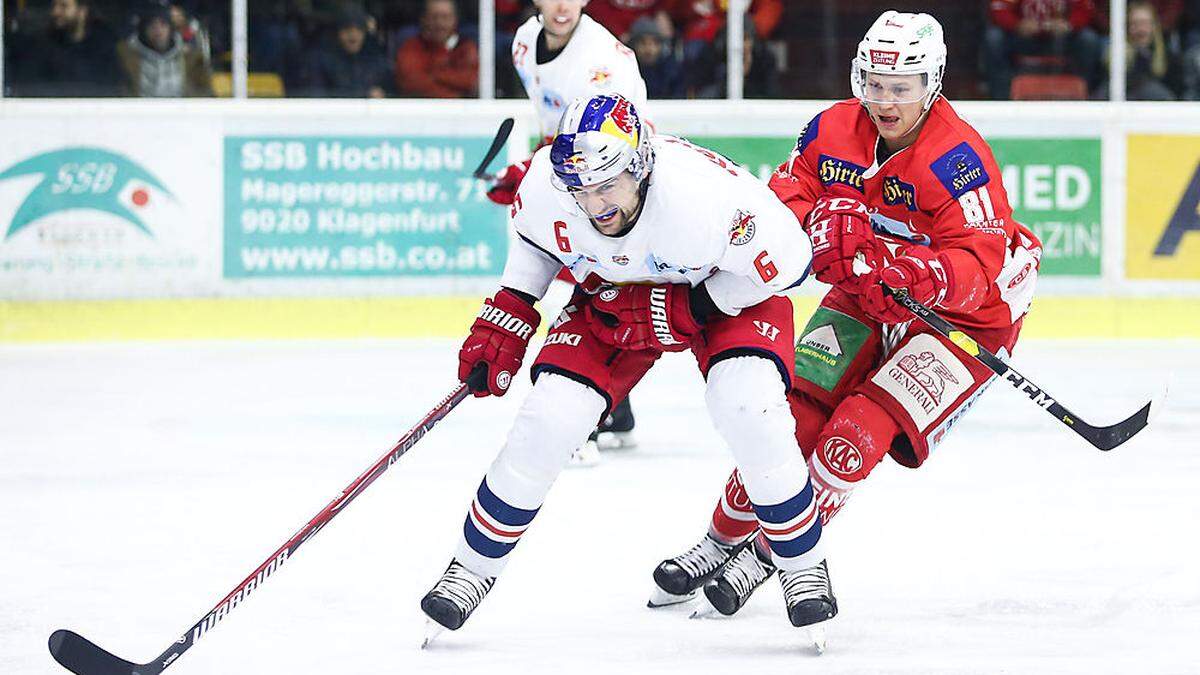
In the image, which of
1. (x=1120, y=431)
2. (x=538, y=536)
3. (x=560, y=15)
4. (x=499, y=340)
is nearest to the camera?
(x=499, y=340)

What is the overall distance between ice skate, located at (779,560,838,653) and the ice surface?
0.17ft

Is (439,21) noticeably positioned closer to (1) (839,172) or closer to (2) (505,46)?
(2) (505,46)

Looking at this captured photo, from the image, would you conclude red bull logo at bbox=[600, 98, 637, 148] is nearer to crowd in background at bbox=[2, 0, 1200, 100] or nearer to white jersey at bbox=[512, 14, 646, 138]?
white jersey at bbox=[512, 14, 646, 138]

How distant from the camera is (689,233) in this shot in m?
3.14

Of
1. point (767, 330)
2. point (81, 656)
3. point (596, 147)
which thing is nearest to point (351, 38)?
point (767, 330)

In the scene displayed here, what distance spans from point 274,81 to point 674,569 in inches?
187

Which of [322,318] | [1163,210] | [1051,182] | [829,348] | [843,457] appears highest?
[829,348]

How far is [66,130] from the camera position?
298 inches

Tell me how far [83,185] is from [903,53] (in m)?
4.69

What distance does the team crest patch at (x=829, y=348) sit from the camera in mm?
3670

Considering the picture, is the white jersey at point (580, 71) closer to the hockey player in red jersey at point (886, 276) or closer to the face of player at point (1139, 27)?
the hockey player in red jersey at point (886, 276)

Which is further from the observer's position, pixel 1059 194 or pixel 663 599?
pixel 1059 194

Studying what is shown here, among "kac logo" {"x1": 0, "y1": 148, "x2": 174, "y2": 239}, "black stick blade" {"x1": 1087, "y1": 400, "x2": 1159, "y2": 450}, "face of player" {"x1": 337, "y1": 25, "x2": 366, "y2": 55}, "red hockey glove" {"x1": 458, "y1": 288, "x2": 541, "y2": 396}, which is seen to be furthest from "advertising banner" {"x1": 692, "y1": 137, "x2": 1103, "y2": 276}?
"red hockey glove" {"x1": 458, "y1": 288, "x2": 541, "y2": 396}

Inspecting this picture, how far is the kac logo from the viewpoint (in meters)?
7.48
